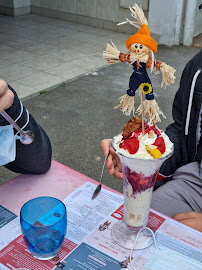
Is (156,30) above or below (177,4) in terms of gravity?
below

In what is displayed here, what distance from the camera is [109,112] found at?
3.84 m

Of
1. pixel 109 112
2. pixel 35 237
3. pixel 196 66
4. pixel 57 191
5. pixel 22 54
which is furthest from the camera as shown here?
pixel 22 54

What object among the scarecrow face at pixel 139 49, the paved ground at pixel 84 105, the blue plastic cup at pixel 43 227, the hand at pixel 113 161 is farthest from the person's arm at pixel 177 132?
the paved ground at pixel 84 105

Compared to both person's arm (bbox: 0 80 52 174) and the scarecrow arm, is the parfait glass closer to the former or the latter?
the scarecrow arm

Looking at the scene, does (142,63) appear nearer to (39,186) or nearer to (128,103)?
(128,103)

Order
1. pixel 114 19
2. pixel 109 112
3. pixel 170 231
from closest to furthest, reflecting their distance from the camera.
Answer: pixel 170 231
pixel 109 112
pixel 114 19

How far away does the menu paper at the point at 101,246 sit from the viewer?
1031mm

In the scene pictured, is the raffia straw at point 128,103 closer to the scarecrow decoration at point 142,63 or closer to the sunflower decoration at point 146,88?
the scarecrow decoration at point 142,63

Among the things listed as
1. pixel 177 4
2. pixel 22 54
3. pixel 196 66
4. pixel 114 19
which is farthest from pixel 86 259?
pixel 114 19

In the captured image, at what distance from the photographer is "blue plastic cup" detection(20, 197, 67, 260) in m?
0.98

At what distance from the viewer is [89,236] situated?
1.13 metres

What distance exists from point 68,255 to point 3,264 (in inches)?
7.3

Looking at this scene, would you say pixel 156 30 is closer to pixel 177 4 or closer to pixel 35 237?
pixel 177 4

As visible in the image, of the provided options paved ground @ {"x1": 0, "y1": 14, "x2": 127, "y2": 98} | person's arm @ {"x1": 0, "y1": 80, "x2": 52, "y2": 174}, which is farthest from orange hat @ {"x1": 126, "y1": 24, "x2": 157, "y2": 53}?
paved ground @ {"x1": 0, "y1": 14, "x2": 127, "y2": 98}
